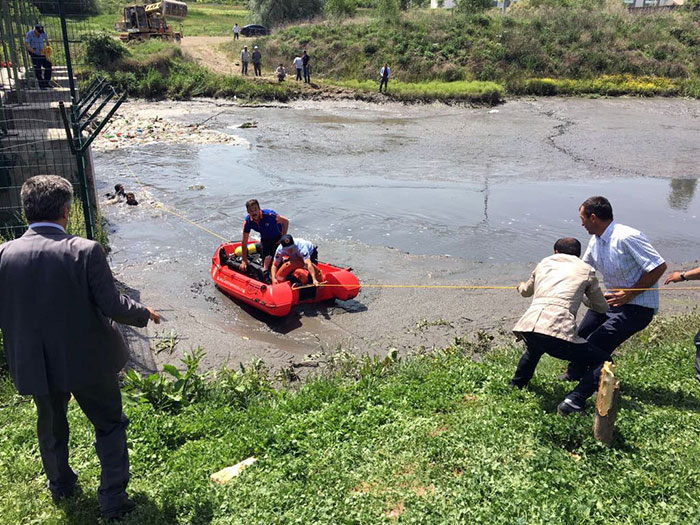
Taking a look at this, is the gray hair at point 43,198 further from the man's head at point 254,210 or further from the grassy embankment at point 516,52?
the grassy embankment at point 516,52

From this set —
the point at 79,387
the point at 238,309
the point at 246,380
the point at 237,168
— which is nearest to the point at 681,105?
the point at 237,168

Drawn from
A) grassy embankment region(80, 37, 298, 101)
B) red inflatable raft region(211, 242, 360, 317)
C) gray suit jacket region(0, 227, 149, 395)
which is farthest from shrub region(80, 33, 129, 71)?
gray suit jacket region(0, 227, 149, 395)

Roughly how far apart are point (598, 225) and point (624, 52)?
43.2m

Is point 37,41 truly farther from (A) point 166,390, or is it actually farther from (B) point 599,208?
(B) point 599,208

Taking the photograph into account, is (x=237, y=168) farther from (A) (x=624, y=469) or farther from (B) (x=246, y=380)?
(A) (x=624, y=469)

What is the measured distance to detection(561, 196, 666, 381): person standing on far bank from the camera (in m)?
5.30

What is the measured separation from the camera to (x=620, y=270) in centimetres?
544

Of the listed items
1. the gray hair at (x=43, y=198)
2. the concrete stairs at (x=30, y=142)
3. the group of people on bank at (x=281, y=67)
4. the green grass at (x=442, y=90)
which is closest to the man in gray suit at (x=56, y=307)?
the gray hair at (x=43, y=198)

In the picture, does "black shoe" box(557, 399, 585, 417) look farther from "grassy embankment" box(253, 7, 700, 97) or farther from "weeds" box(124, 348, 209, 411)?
"grassy embankment" box(253, 7, 700, 97)

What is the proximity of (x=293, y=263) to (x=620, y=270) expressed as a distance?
18.6ft

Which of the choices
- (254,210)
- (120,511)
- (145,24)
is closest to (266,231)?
(254,210)

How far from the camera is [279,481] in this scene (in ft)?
14.2

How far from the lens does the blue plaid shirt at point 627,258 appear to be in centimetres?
530

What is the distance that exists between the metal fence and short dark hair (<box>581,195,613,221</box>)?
215 inches
